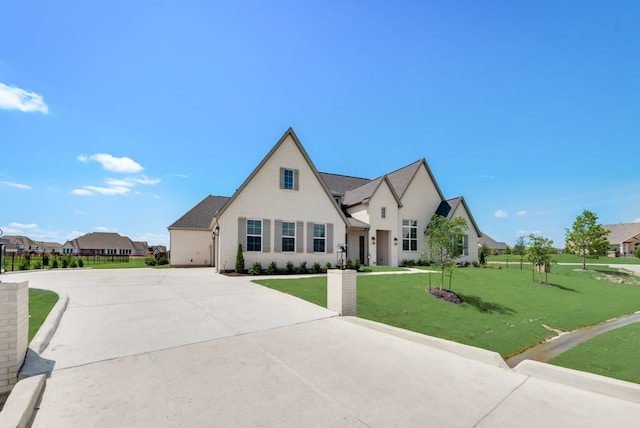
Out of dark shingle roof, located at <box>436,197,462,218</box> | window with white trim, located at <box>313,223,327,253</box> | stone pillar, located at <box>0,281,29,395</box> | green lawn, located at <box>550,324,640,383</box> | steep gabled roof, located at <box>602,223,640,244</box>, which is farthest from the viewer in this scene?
steep gabled roof, located at <box>602,223,640,244</box>

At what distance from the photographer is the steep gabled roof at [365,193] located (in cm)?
2322

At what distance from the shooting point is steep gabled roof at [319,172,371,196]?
2720 cm

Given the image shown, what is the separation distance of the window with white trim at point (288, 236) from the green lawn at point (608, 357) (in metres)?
13.1

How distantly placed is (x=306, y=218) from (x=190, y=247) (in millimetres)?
10776

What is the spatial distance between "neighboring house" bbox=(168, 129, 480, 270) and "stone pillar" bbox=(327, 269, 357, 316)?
8.62 metres

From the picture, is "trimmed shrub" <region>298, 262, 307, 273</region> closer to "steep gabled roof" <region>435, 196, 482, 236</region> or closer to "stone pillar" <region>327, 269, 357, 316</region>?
"stone pillar" <region>327, 269, 357, 316</region>

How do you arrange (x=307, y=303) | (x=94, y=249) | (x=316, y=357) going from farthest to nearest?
(x=94, y=249), (x=307, y=303), (x=316, y=357)

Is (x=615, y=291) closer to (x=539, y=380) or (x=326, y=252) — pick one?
(x=326, y=252)

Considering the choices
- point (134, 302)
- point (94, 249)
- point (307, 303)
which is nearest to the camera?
point (134, 302)

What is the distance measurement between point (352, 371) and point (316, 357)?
782mm

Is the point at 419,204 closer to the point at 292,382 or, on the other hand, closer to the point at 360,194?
the point at 360,194

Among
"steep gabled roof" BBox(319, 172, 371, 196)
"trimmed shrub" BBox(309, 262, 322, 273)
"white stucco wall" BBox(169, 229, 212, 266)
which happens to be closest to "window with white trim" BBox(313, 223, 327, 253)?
"trimmed shrub" BBox(309, 262, 322, 273)

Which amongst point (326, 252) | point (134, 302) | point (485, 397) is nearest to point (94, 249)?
point (326, 252)

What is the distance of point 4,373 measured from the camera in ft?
13.2
